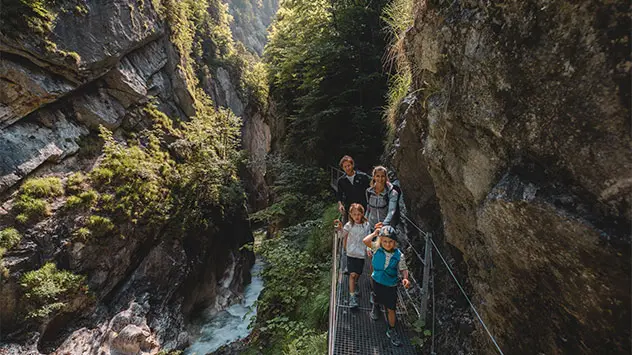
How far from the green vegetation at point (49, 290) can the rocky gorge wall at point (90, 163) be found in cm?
16

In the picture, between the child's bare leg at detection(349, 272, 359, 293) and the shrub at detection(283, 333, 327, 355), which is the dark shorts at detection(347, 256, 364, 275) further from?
the shrub at detection(283, 333, 327, 355)

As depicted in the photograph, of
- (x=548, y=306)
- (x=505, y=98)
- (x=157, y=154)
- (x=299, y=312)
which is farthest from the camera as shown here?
(x=157, y=154)

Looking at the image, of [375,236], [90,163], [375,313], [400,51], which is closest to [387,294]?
[375,313]

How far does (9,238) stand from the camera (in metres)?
7.75

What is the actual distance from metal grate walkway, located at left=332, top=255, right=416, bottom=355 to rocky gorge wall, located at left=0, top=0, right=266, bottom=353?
849 centimetres

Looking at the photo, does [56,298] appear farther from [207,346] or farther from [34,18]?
[34,18]

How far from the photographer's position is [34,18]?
8.97 meters

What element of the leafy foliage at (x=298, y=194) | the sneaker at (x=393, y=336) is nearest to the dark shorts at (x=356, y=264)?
the sneaker at (x=393, y=336)

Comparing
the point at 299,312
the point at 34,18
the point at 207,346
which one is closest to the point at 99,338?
the point at 207,346

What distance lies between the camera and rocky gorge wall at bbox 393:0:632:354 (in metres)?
1.66

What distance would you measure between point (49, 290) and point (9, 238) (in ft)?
5.63

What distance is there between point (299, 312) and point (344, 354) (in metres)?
3.53

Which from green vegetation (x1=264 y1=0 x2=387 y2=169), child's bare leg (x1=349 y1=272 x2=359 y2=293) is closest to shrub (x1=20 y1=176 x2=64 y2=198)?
green vegetation (x1=264 y1=0 x2=387 y2=169)

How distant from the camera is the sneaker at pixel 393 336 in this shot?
3.67 m
